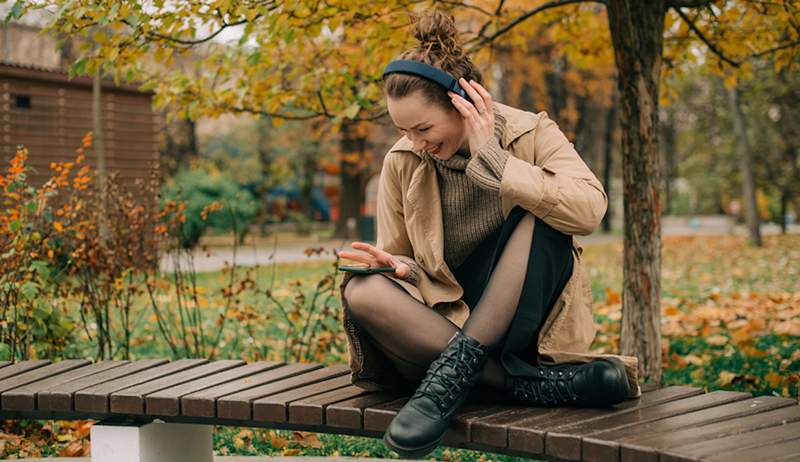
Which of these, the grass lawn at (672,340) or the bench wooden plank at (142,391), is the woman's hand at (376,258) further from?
the grass lawn at (672,340)

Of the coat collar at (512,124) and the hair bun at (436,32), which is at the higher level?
the hair bun at (436,32)

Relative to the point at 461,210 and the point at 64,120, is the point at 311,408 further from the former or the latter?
the point at 64,120

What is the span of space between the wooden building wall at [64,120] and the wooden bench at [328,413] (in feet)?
37.0

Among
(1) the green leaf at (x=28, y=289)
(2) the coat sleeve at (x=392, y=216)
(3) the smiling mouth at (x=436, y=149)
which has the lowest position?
(1) the green leaf at (x=28, y=289)

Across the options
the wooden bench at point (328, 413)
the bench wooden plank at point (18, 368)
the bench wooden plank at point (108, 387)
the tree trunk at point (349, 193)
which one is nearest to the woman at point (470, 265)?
the wooden bench at point (328, 413)

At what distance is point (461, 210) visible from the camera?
9.16 feet

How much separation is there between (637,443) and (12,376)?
2386 mm

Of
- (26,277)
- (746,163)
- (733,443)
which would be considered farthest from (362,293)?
(746,163)

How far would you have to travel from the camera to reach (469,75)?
268 cm

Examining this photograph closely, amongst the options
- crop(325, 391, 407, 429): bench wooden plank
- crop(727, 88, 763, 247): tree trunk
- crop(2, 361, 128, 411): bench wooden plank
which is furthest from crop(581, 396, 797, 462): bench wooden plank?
crop(727, 88, 763, 247): tree trunk

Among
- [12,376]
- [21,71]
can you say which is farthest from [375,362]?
[21,71]

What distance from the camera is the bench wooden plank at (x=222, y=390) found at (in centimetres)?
273

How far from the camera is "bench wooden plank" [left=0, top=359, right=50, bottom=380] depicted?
3260mm

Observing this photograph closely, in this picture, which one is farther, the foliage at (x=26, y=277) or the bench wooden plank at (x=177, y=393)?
the foliage at (x=26, y=277)
